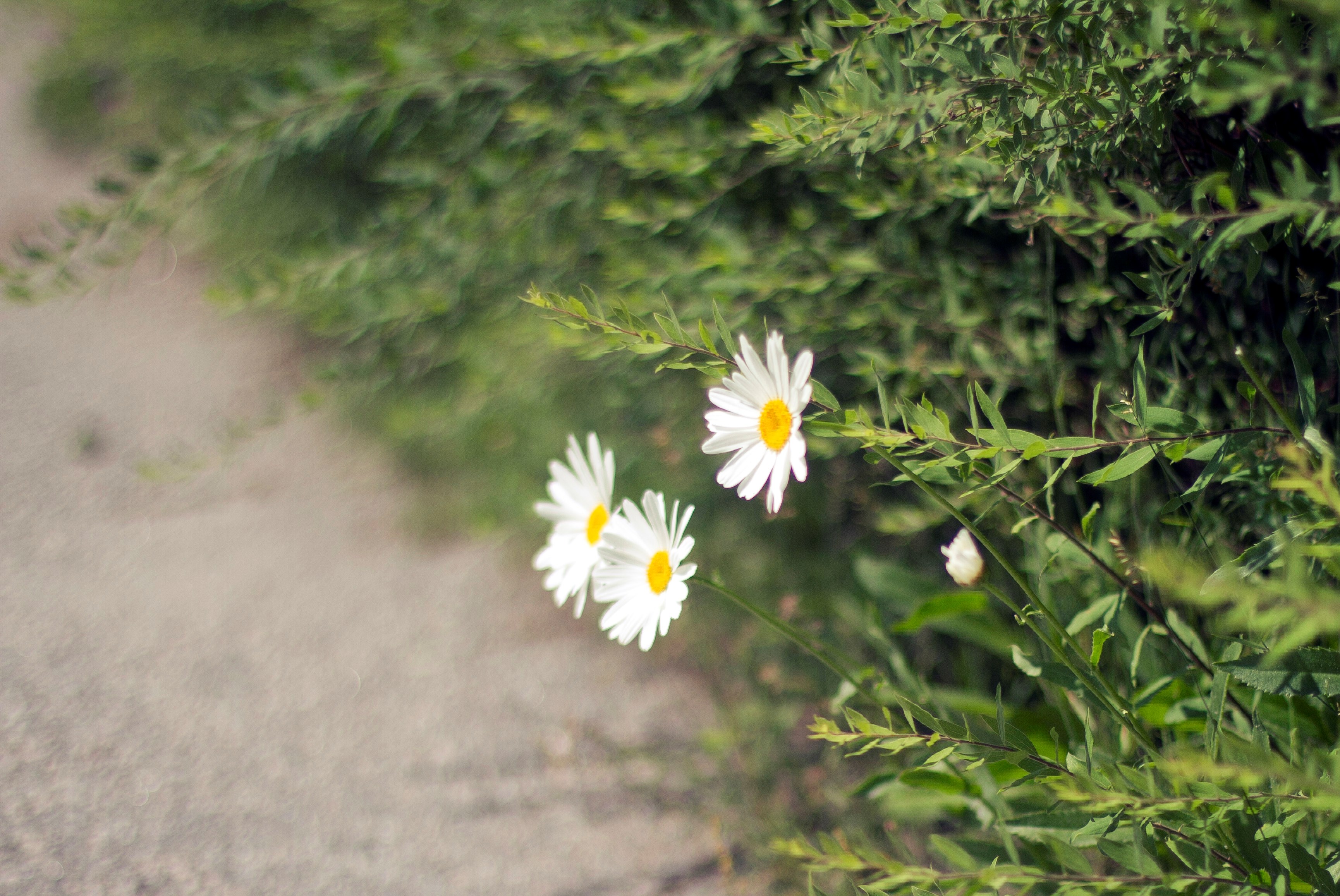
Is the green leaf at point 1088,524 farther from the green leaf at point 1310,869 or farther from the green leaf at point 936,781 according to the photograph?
the green leaf at point 936,781

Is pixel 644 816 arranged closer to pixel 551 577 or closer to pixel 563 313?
pixel 551 577

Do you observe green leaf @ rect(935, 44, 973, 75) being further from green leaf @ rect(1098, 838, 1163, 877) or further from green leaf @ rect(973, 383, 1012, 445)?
green leaf @ rect(1098, 838, 1163, 877)

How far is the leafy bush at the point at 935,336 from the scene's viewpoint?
0.56 m

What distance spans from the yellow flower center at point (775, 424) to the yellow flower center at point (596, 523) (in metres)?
0.21

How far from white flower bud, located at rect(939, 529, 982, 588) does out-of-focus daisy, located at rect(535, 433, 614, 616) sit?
11.4 inches

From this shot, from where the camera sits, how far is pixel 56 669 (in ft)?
5.12

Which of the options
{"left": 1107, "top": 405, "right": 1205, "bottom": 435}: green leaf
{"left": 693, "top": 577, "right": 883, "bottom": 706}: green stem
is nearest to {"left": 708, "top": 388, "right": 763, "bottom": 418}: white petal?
{"left": 693, "top": 577, "right": 883, "bottom": 706}: green stem

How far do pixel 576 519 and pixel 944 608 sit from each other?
1.53 feet

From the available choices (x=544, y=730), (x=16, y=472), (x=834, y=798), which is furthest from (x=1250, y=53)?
(x=16, y=472)

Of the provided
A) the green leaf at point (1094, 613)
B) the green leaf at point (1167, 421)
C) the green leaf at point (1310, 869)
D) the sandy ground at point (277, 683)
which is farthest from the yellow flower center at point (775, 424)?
the sandy ground at point (277, 683)

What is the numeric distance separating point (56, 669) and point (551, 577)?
1335mm

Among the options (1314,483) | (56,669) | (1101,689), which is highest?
(1314,483)

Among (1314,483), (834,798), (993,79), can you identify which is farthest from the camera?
(834,798)

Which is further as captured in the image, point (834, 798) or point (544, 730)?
point (544, 730)
